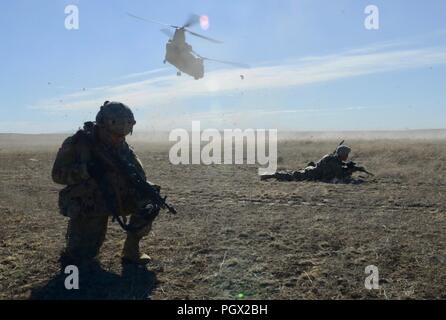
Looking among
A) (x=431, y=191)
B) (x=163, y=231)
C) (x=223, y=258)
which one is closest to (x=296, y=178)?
(x=431, y=191)

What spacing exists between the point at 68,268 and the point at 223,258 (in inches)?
78.6

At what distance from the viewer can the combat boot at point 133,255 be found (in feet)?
20.1

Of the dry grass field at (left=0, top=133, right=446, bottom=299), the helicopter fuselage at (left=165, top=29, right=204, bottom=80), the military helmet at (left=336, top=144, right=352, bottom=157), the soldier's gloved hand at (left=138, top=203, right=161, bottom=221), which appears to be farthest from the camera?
the helicopter fuselage at (left=165, top=29, right=204, bottom=80)

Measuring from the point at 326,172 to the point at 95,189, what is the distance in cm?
1028

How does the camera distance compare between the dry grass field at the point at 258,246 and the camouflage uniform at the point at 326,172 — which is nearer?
the dry grass field at the point at 258,246

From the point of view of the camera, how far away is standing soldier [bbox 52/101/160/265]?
5.89 metres

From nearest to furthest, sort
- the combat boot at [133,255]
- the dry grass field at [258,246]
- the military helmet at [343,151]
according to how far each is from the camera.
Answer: the dry grass field at [258,246] → the combat boot at [133,255] → the military helmet at [343,151]

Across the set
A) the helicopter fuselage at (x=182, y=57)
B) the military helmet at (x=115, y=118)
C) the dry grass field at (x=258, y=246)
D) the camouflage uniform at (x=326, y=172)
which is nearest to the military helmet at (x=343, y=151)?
the camouflage uniform at (x=326, y=172)

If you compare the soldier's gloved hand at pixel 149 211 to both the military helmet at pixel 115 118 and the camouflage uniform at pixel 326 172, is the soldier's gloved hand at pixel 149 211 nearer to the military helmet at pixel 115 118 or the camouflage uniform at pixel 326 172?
the military helmet at pixel 115 118

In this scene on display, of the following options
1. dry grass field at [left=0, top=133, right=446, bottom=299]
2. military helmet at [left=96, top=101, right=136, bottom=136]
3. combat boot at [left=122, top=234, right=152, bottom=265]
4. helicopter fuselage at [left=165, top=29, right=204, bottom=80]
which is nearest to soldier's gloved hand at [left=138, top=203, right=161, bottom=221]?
combat boot at [left=122, top=234, right=152, bottom=265]

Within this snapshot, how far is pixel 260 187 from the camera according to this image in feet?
45.4

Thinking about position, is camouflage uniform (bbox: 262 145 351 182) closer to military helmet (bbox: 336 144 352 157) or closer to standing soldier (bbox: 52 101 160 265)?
military helmet (bbox: 336 144 352 157)

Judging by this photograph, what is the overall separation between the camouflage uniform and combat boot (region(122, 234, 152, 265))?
974 cm

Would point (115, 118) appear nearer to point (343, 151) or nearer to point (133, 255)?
point (133, 255)
